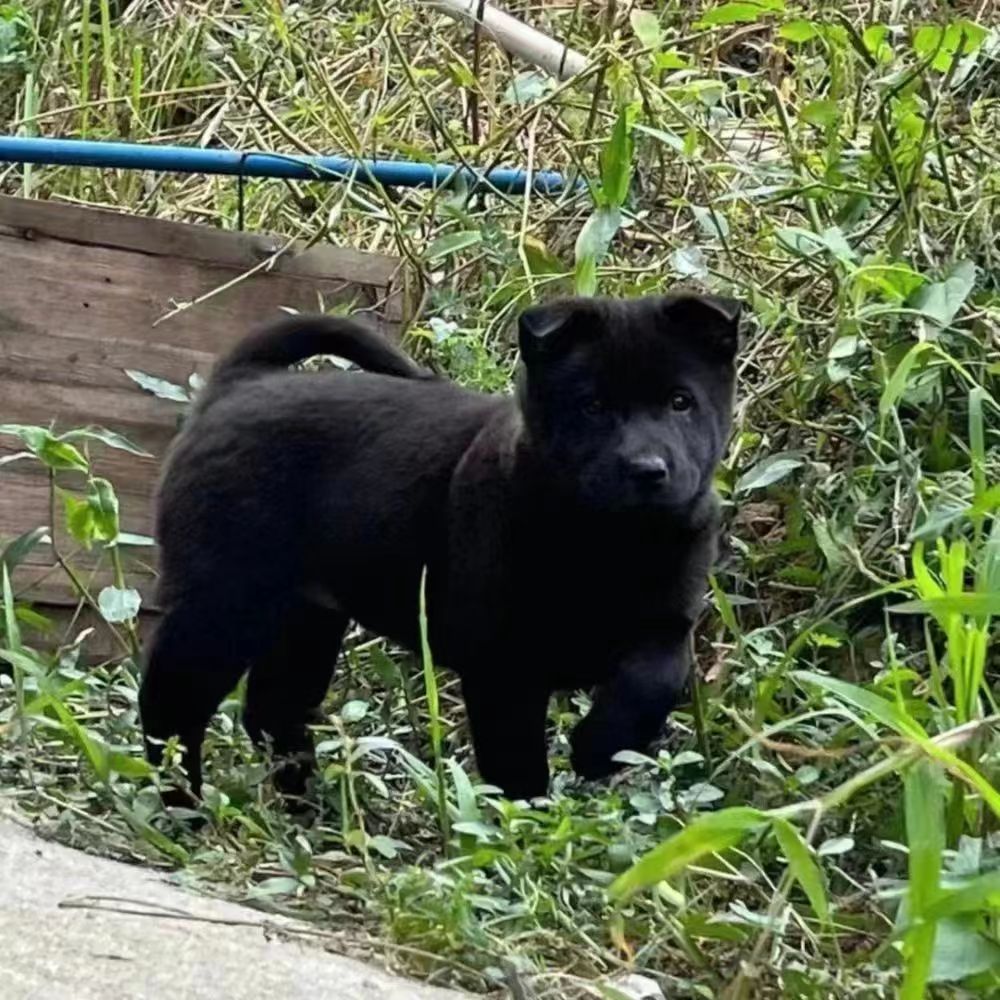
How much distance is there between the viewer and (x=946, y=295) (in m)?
3.72

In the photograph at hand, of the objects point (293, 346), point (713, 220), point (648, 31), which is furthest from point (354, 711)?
point (648, 31)

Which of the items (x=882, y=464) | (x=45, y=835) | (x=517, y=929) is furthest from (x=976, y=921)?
(x=882, y=464)

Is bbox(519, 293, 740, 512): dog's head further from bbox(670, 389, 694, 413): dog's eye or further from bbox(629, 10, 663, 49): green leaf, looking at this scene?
bbox(629, 10, 663, 49): green leaf

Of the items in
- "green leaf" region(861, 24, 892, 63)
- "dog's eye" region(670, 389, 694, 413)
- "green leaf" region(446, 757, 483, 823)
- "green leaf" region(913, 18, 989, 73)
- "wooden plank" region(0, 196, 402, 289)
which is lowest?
"green leaf" region(446, 757, 483, 823)

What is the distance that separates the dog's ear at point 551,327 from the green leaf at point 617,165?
508mm

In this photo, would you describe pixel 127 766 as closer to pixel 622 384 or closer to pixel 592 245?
pixel 622 384

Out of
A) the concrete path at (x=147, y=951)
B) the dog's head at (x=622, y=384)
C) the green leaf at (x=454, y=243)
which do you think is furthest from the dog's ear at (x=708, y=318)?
the concrete path at (x=147, y=951)

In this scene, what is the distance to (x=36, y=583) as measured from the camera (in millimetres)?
4234

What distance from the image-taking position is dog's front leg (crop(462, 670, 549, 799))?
3.35 m

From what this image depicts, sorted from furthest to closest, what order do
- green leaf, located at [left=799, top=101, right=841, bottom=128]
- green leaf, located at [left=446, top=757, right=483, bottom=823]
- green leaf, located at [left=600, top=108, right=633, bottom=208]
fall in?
green leaf, located at [left=799, top=101, right=841, bottom=128]
green leaf, located at [left=600, top=108, right=633, bottom=208]
green leaf, located at [left=446, top=757, right=483, bottom=823]

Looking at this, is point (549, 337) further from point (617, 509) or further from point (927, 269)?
point (927, 269)

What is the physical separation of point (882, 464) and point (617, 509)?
2.54ft

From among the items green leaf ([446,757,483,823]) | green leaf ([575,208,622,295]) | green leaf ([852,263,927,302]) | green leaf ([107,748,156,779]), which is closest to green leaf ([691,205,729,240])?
green leaf ([575,208,622,295])

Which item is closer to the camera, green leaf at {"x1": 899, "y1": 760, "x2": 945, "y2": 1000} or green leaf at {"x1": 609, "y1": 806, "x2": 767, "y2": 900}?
green leaf at {"x1": 609, "y1": 806, "x2": 767, "y2": 900}
